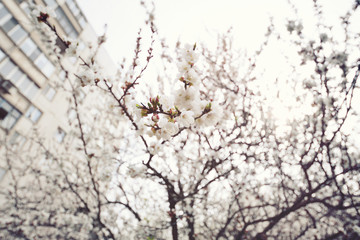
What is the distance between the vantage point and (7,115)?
12.0m

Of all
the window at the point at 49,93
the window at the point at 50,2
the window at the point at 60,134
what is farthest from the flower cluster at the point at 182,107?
the window at the point at 50,2

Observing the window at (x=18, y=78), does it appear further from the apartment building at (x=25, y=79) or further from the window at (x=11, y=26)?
the window at (x=11, y=26)

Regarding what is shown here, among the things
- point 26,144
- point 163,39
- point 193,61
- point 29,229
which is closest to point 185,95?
point 193,61

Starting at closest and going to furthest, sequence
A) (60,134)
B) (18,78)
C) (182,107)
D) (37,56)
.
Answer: (182,107), (18,78), (37,56), (60,134)

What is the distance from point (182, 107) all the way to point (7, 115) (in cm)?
1465

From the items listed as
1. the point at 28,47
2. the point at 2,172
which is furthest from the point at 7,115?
the point at 28,47

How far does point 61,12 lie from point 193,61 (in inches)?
740

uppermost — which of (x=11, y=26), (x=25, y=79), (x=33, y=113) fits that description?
(x=11, y=26)

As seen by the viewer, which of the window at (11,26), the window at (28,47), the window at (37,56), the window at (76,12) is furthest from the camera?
the window at (76,12)

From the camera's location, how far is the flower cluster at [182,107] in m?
1.69

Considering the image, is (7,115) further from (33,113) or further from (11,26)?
(11,26)

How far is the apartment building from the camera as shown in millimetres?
11766

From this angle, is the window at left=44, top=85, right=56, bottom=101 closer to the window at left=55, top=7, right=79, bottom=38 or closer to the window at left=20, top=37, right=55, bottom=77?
the window at left=20, top=37, right=55, bottom=77

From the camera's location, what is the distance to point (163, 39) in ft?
16.4
